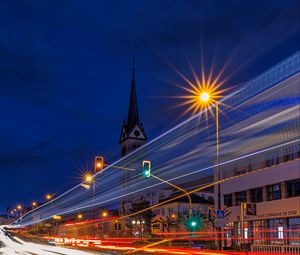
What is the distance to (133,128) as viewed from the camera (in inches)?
5842

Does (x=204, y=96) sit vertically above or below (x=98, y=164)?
above

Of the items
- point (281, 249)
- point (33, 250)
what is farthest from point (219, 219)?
point (33, 250)

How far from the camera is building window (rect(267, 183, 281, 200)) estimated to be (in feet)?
140

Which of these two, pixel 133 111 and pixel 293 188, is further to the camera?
pixel 133 111

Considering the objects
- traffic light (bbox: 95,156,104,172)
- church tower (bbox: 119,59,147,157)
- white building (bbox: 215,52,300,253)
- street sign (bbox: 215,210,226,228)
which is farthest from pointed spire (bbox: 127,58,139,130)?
street sign (bbox: 215,210,226,228)

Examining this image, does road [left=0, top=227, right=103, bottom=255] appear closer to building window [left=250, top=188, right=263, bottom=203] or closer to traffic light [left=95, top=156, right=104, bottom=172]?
traffic light [left=95, top=156, right=104, bottom=172]

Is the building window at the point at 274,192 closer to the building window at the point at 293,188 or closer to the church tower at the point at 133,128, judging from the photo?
the building window at the point at 293,188

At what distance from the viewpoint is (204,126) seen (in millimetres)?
63531

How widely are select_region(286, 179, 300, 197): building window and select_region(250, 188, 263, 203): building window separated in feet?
13.3

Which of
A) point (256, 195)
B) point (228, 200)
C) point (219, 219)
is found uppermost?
point (256, 195)

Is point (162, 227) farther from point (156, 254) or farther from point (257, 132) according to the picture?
point (156, 254)

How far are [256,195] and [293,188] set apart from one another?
5.52m

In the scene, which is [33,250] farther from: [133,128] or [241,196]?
[133,128]

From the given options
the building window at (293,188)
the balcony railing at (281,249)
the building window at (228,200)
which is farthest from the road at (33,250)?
the building window at (293,188)
